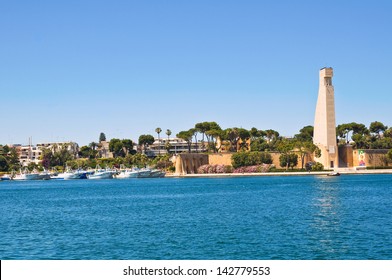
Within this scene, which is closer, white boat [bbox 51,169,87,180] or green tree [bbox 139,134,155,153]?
white boat [bbox 51,169,87,180]

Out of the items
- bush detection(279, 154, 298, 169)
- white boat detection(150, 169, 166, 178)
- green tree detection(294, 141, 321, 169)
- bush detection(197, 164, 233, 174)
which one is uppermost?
green tree detection(294, 141, 321, 169)

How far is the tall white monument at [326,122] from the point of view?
122 meters

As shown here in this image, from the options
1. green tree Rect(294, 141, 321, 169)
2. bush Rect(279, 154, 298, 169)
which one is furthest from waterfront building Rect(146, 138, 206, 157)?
green tree Rect(294, 141, 321, 169)

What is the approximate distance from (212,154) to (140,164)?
2497 centimetres

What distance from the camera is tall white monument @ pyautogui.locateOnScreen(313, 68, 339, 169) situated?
122 metres

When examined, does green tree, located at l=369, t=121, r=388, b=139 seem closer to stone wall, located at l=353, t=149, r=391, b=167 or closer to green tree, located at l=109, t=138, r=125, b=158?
stone wall, located at l=353, t=149, r=391, b=167

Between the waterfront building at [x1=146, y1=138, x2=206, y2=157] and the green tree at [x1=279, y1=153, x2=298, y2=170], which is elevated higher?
the waterfront building at [x1=146, y1=138, x2=206, y2=157]

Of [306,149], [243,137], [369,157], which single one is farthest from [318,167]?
[243,137]

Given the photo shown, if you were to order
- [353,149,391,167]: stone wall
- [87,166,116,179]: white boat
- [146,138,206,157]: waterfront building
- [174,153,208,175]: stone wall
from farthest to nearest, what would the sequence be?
[146,138,206,157]: waterfront building < [87,166,116,179]: white boat < [174,153,208,175]: stone wall < [353,149,391,167]: stone wall

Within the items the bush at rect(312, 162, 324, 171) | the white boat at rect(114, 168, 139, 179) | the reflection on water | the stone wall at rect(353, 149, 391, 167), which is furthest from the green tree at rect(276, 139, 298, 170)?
the reflection on water

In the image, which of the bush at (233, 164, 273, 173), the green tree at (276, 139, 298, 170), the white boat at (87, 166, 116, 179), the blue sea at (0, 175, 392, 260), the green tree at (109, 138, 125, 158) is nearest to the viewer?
the blue sea at (0, 175, 392, 260)

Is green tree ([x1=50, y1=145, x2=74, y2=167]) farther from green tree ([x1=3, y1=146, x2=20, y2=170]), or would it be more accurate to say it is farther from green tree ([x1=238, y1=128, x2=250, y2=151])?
green tree ([x1=238, y1=128, x2=250, y2=151])

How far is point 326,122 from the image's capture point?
123438 millimetres

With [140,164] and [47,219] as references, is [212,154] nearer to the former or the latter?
[140,164]
